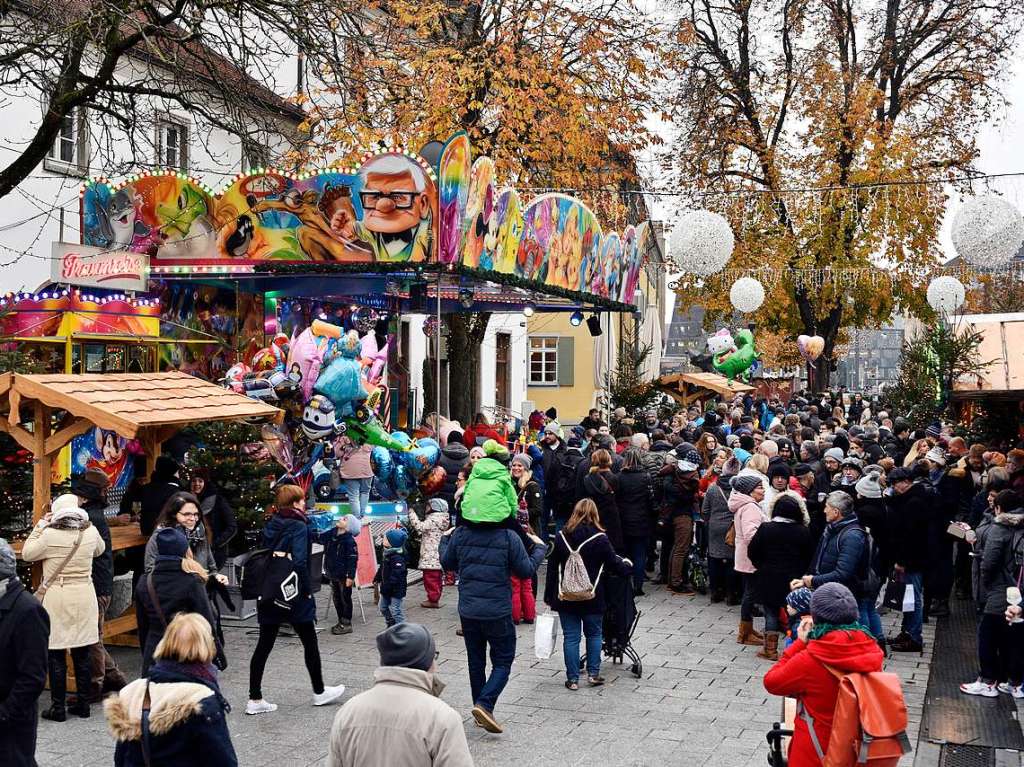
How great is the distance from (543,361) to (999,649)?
1232 inches

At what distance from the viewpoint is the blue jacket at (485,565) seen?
773 cm

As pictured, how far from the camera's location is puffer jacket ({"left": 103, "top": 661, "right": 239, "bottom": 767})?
4.50 m

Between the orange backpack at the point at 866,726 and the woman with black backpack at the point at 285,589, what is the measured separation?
13.3 ft

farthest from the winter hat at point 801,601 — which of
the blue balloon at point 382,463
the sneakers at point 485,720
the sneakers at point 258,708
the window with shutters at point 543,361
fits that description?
the window with shutters at point 543,361

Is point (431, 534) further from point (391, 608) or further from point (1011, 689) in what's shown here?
point (1011, 689)

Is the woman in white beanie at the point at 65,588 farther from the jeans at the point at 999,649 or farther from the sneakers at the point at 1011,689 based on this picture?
the sneakers at the point at 1011,689

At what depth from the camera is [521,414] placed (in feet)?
112

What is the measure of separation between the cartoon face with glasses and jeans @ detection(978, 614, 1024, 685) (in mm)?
7503

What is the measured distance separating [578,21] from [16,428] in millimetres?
16074

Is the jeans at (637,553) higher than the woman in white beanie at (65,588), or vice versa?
the woman in white beanie at (65,588)

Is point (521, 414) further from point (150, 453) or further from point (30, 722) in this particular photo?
point (30, 722)

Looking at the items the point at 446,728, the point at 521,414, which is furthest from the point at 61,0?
the point at 521,414

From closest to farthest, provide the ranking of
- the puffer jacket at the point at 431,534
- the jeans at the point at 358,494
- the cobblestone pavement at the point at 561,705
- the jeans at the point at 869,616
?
the cobblestone pavement at the point at 561,705
the jeans at the point at 869,616
the puffer jacket at the point at 431,534
the jeans at the point at 358,494

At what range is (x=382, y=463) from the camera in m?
13.4
